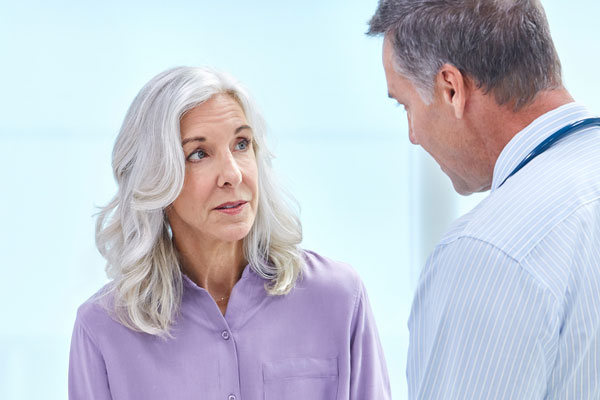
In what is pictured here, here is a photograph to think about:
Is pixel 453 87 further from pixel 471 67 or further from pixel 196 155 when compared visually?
pixel 196 155

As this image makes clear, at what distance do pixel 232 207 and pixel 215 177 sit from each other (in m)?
0.07

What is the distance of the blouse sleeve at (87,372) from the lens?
1406 millimetres

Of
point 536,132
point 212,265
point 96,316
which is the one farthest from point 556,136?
point 96,316

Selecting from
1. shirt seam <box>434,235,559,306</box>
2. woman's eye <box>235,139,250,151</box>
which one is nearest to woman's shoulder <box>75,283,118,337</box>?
woman's eye <box>235,139,250,151</box>

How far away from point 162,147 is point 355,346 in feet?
1.86

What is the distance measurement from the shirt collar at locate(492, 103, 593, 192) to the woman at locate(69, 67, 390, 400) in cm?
65

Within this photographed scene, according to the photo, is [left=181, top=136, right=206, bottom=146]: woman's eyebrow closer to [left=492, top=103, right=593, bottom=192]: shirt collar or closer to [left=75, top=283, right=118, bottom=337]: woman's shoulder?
[left=75, top=283, right=118, bottom=337]: woman's shoulder

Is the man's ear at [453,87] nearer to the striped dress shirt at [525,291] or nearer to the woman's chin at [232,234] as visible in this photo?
the striped dress shirt at [525,291]

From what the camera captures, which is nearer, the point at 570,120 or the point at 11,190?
the point at 570,120

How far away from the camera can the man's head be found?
0.94 m

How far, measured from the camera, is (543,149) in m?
0.87

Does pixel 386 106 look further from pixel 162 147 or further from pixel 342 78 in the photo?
pixel 162 147

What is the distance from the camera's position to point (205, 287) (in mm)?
1549

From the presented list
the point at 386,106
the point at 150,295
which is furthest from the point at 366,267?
the point at 150,295
